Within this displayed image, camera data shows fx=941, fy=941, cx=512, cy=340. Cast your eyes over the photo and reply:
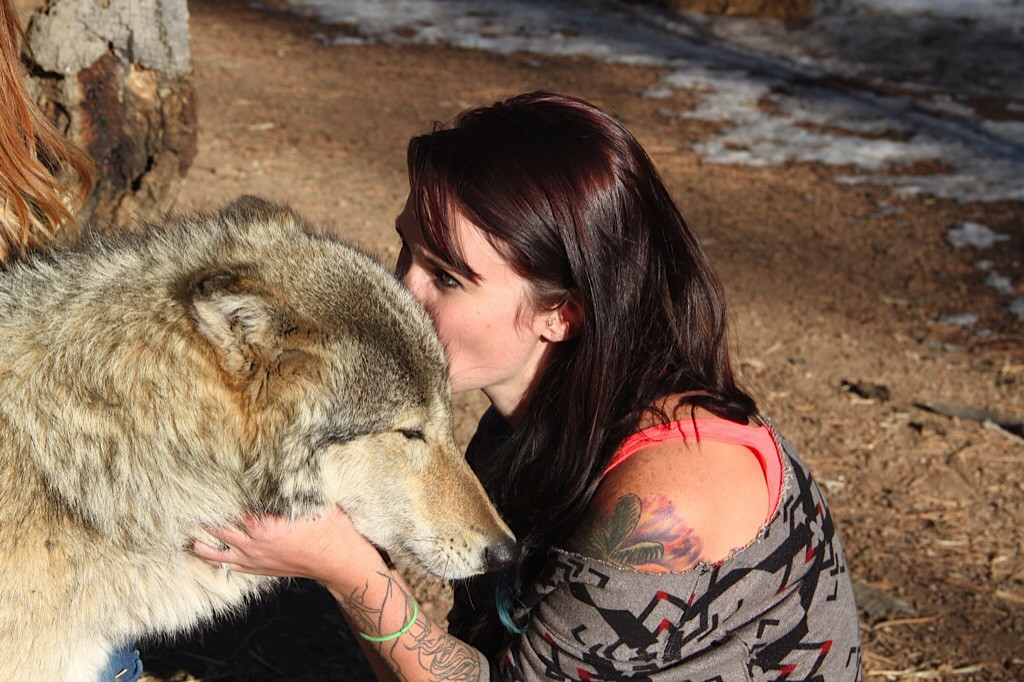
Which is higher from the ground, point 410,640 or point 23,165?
point 23,165

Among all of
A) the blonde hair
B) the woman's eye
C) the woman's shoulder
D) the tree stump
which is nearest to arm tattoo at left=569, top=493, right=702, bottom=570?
the woman's shoulder

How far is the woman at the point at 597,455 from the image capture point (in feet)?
6.66

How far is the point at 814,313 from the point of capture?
558 centimetres

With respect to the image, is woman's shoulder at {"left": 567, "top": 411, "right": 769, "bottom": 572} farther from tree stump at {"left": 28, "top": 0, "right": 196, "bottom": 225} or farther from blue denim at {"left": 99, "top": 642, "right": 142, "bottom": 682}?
tree stump at {"left": 28, "top": 0, "right": 196, "bottom": 225}

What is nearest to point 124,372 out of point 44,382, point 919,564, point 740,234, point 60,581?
point 44,382

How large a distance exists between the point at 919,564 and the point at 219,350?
2.81 meters

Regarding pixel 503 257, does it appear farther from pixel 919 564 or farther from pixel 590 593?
pixel 919 564

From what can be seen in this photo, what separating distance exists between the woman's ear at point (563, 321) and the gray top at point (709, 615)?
553 millimetres

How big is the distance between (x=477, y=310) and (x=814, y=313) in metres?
3.77

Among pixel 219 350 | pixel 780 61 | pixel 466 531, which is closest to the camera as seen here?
pixel 219 350

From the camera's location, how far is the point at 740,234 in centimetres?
658

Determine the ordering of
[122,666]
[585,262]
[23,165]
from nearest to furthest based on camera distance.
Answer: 1. [585,262]
2. [23,165]
3. [122,666]

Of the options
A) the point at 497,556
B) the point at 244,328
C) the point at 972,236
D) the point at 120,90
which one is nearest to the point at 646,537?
the point at 497,556

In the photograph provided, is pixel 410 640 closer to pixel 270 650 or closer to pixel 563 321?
pixel 563 321
